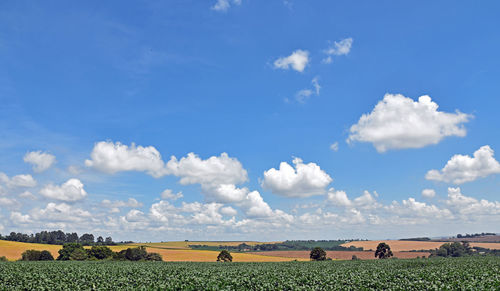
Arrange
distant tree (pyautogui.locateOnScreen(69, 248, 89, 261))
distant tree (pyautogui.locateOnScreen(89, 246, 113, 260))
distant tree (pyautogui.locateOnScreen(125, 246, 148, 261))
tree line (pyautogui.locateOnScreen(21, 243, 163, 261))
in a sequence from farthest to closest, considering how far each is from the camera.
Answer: distant tree (pyautogui.locateOnScreen(125, 246, 148, 261)), distant tree (pyautogui.locateOnScreen(89, 246, 113, 260)), tree line (pyautogui.locateOnScreen(21, 243, 163, 261)), distant tree (pyautogui.locateOnScreen(69, 248, 89, 261))

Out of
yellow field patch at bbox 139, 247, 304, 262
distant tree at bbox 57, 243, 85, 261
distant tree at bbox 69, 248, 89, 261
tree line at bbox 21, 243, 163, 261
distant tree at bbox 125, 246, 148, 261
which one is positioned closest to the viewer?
distant tree at bbox 69, 248, 89, 261

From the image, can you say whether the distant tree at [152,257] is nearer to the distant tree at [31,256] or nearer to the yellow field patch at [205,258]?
the yellow field patch at [205,258]

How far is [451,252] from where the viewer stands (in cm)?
12938

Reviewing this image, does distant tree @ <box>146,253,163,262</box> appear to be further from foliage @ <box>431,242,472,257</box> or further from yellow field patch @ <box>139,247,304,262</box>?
foliage @ <box>431,242,472,257</box>

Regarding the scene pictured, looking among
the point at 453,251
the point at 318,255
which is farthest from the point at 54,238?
the point at 453,251

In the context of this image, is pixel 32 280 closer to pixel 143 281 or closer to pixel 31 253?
pixel 143 281

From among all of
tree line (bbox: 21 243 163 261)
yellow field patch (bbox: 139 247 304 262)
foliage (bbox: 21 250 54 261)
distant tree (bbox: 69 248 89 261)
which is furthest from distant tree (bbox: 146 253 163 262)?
foliage (bbox: 21 250 54 261)

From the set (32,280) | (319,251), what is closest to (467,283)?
(32,280)

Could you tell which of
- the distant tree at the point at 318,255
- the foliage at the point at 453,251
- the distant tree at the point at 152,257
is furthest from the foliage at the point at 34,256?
the foliage at the point at 453,251

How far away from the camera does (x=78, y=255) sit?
306 feet

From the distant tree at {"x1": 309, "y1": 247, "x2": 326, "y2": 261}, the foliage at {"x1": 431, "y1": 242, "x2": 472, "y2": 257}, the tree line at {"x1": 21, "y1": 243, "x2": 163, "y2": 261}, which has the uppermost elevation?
the tree line at {"x1": 21, "y1": 243, "x2": 163, "y2": 261}

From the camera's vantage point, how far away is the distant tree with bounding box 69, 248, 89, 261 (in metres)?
92.2

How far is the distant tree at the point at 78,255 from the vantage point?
9219cm

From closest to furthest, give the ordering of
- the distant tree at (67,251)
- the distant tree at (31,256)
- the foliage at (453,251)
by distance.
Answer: the distant tree at (31,256), the distant tree at (67,251), the foliage at (453,251)
